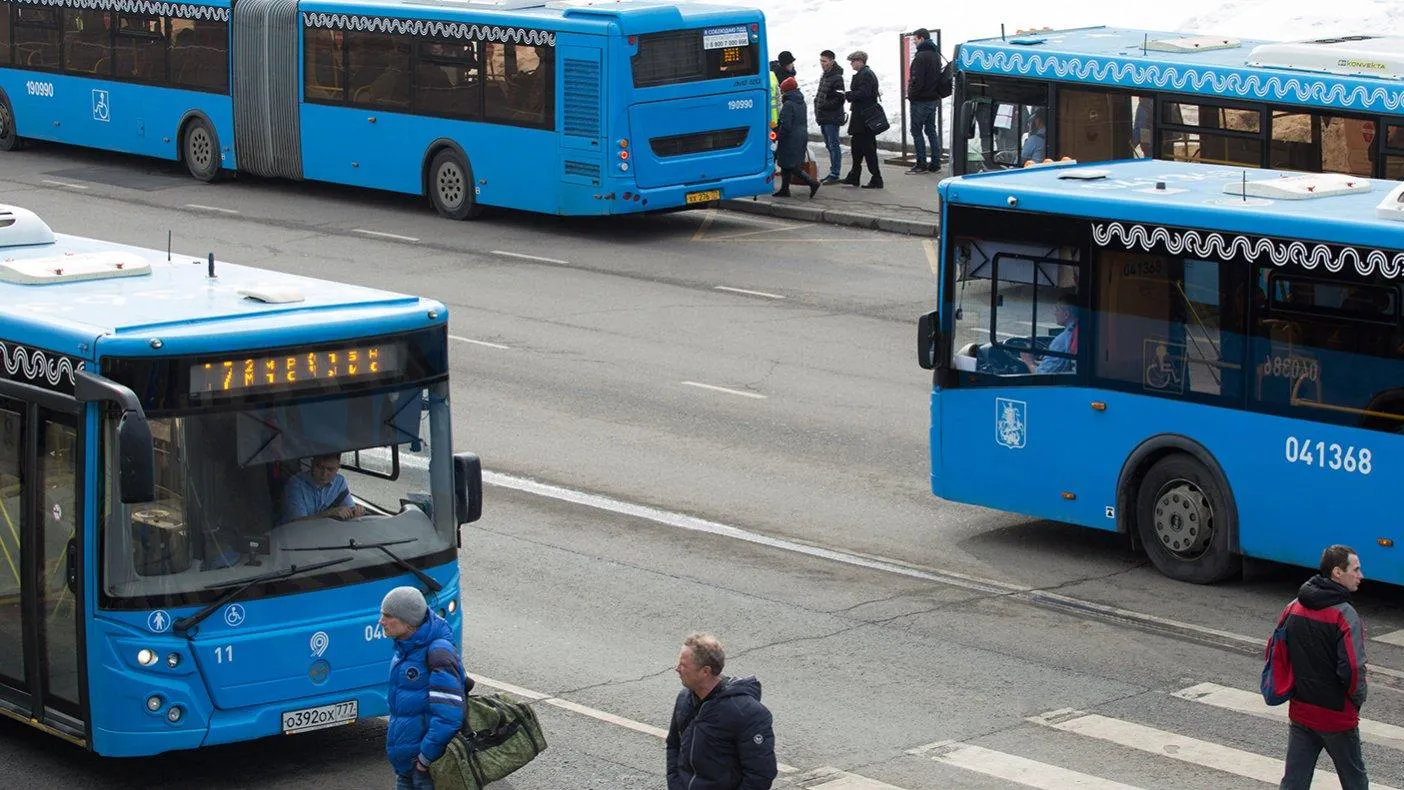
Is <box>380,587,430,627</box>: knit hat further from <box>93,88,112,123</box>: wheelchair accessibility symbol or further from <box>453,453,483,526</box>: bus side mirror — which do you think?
<box>93,88,112,123</box>: wheelchair accessibility symbol

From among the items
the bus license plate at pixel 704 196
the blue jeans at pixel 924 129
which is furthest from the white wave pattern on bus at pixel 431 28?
the blue jeans at pixel 924 129

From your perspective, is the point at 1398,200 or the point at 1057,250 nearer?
the point at 1398,200

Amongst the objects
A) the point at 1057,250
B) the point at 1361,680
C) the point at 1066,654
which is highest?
the point at 1057,250

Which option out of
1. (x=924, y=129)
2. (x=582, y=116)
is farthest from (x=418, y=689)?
(x=924, y=129)

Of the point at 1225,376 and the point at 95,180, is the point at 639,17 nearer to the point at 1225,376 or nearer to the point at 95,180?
the point at 95,180

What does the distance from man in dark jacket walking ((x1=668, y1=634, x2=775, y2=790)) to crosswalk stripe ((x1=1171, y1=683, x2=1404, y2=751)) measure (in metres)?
4.37

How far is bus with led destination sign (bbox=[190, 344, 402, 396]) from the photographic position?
987 cm

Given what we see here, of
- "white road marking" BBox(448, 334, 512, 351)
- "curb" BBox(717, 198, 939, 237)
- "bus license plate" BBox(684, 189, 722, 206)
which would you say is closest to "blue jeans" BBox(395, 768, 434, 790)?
"white road marking" BBox(448, 334, 512, 351)

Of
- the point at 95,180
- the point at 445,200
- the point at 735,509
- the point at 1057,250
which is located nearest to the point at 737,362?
the point at 735,509

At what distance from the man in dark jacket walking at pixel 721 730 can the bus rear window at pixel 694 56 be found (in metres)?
19.2

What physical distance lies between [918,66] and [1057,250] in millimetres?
16201

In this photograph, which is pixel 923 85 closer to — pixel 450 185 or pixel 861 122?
pixel 861 122

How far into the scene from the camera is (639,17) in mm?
26500

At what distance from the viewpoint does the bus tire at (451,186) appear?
28.5 m
